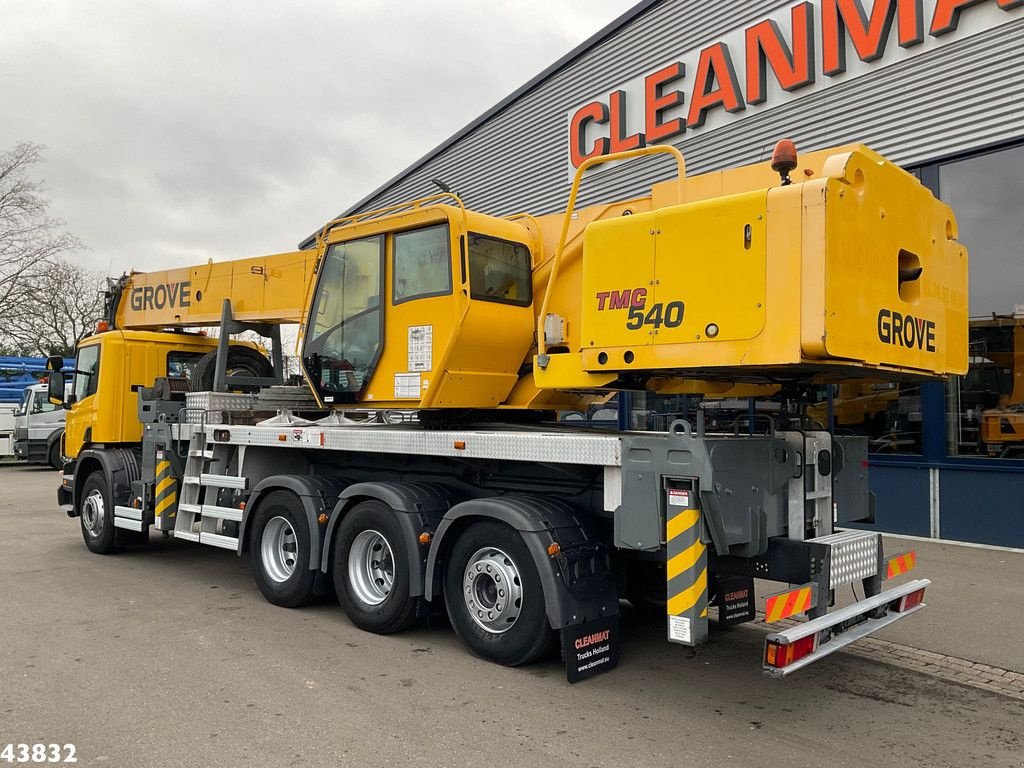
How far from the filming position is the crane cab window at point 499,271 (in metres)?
6.07

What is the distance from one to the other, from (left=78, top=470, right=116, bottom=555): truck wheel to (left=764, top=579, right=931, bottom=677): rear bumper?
7.55 meters

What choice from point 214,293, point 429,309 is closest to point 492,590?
point 429,309

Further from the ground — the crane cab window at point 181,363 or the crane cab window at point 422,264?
the crane cab window at point 422,264

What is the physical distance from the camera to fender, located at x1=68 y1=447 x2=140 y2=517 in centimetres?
916

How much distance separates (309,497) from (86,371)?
15.1 ft

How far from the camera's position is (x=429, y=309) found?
244 inches

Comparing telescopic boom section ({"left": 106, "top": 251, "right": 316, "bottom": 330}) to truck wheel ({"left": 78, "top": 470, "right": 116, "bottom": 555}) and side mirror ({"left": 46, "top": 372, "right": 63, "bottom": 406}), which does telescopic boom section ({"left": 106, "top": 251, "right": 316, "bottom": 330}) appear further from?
truck wheel ({"left": 78, "top": 470, "right": 116, "bottom": 555})

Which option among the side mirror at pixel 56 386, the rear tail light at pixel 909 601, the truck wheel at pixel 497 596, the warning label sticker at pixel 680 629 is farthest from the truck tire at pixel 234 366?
the rear tail light at pixel 909 601

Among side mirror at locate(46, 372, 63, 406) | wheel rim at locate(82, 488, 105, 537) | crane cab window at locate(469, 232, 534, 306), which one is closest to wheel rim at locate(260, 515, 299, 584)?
crane cab window at locate(469, 232, 534, 306)

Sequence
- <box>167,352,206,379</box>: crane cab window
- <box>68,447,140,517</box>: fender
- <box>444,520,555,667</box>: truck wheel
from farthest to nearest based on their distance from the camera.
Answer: <box>167,352,206,379</box>: crane cab window → <box>68,447,140,517</box>: fender → <box>444,520,555,667</box>: truck wheel

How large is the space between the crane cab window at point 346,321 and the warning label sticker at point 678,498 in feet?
9.51

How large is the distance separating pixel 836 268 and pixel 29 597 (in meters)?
7.10

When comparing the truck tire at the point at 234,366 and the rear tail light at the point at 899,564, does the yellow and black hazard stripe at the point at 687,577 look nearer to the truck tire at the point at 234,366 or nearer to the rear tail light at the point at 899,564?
the rear tail light at the point at 899,564

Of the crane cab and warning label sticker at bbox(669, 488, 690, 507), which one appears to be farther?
the crane cab
